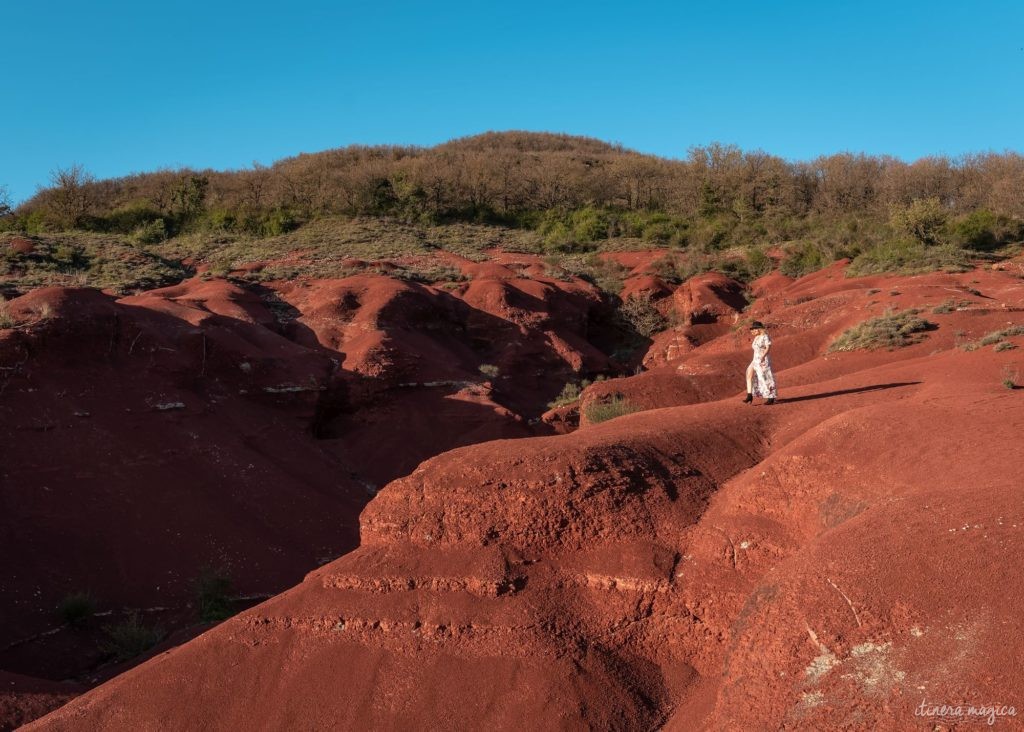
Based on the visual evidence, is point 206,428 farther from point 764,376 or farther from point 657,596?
point 657,596

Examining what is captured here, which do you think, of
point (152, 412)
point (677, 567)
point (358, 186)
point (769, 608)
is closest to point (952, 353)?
point (677, 567)

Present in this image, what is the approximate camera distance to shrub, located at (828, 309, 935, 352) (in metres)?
14.5

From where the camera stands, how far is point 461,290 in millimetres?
26156

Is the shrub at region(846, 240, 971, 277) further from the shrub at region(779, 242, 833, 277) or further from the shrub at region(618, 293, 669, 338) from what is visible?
the shrub at region(618, 293, 669, 338)

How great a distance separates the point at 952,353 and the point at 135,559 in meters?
12.7

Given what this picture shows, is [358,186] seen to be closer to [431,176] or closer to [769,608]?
[431,176]

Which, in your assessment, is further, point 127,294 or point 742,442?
point 127,294

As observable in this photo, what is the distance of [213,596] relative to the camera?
10461mm

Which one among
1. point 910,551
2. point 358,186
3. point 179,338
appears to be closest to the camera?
point 910,551

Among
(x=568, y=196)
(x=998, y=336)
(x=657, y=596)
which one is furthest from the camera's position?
(x=568, y=196)

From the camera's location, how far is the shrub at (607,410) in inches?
533

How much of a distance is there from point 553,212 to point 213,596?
3761 cm

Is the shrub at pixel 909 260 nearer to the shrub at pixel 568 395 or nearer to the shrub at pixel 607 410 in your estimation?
the shrub at pixel 568 395

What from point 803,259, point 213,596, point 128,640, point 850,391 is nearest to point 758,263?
point 803,259
